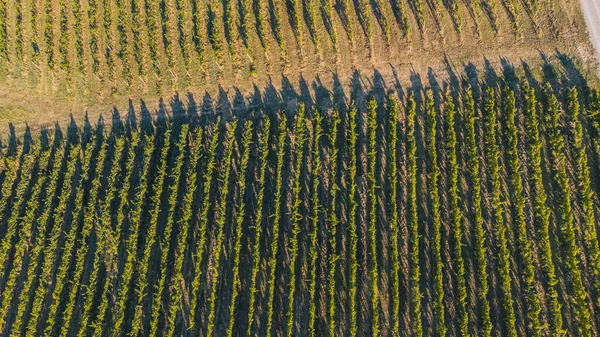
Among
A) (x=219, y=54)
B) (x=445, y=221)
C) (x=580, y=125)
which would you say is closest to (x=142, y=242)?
(x=219, y=54)

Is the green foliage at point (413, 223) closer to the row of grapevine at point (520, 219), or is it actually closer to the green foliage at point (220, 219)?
the row of grapevine at point (520, 219)

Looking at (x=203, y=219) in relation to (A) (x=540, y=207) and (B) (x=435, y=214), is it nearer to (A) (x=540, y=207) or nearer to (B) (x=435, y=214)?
(B) (x=435, y=214)

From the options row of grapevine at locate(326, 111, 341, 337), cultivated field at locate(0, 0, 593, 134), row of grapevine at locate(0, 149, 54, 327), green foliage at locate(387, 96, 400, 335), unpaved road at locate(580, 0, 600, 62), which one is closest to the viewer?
green foliage at locate(387, 96, 400, 335)

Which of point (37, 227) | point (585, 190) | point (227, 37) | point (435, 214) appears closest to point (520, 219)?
point (585, 190)

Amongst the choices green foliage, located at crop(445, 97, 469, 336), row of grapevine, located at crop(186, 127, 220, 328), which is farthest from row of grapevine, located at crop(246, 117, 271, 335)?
green foliage, located at crop(445, 97, 469, 336)

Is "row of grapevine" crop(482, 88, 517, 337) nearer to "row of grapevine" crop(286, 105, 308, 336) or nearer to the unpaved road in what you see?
the unpaved road

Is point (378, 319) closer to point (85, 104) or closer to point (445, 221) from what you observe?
point (445, 221)
